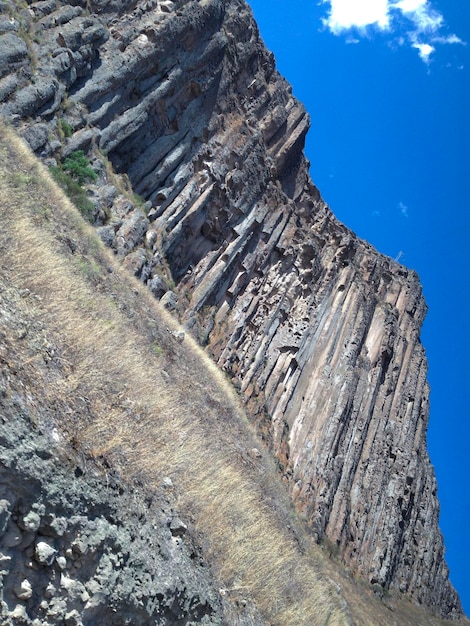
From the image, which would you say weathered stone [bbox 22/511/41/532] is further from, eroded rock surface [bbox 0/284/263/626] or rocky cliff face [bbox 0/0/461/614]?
rocky cliff face [bbox 0/0/461/614]

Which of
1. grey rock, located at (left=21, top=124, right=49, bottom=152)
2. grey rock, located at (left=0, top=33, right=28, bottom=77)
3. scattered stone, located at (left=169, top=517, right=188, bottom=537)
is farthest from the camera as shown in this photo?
grey rock, located at (left=21, top=124, right=49, bottom=152)

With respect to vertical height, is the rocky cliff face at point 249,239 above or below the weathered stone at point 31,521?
above

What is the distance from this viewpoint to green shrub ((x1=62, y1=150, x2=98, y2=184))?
18266 millimetres

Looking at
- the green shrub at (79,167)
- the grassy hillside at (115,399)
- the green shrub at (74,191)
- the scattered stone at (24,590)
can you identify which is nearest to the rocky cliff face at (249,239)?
the green shrub at (79,167)

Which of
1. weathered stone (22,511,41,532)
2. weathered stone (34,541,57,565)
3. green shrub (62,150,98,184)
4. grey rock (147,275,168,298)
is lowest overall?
weathered stone (34,541,57,565)

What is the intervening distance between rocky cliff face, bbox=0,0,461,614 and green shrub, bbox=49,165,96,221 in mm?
620

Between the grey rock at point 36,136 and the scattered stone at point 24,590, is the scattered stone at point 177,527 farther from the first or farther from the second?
the grey rock at point 36,136

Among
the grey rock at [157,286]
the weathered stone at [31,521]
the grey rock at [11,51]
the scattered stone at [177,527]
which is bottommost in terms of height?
the weathered stone at [31,521]

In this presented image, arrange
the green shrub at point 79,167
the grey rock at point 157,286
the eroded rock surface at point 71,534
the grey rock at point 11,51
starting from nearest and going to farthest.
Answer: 1. the eroded rock surface at point 71,534
2. the grey rock at point 11,51
3. the green shrub at point 79,167
4. the grey rock at point 157,286

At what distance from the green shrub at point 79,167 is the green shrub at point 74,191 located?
8.1 inches

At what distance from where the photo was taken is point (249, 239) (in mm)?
27531

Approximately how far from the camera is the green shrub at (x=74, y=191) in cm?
1723

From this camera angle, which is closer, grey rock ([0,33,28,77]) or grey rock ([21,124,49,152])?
grey rock ([0,33,28,77])

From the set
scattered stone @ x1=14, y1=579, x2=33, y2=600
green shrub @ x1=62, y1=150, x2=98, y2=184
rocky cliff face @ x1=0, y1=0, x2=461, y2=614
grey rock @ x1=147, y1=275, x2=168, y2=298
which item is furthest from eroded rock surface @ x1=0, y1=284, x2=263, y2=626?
grey rock @ x1=147, y1=275, x2=168, y2=298
